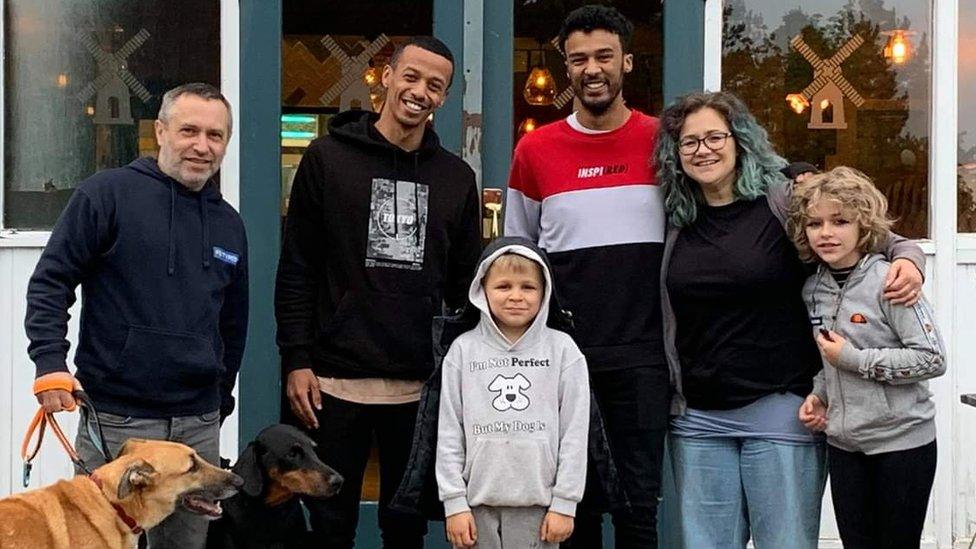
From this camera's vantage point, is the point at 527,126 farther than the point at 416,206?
Yes

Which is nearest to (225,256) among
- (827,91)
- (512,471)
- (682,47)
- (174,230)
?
(174,230)

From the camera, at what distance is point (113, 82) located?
5066 mm

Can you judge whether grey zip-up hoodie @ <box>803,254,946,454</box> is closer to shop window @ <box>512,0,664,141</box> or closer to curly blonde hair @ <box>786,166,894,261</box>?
curly blonde hair @ <box>786,166,894,261</box>

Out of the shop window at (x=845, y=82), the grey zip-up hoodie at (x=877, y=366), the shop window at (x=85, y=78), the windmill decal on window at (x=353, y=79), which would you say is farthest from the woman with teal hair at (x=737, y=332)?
the shop window at (x=85, y=78)

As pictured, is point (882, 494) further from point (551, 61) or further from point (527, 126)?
point (551, 61)

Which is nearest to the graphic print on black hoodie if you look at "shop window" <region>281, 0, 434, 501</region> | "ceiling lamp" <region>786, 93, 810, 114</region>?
"shop window" <region>281, 0, 434, 501</region>

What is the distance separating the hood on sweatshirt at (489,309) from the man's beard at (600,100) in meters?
0.50

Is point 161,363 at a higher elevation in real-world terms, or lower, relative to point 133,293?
lower

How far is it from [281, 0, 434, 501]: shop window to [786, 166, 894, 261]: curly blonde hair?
87.2 inches

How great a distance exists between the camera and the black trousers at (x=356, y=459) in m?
3.96

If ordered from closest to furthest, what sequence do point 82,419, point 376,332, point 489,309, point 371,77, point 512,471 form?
point 82,419 → point 512,471 → point 489,309 → point 376,332 → point 371,77

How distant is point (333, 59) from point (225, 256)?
74.8 inches

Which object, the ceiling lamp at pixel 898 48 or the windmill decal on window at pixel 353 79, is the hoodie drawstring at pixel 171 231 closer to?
the windmill decal on window at pixel 353 79

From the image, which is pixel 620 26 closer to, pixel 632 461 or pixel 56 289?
pixel 632 461
